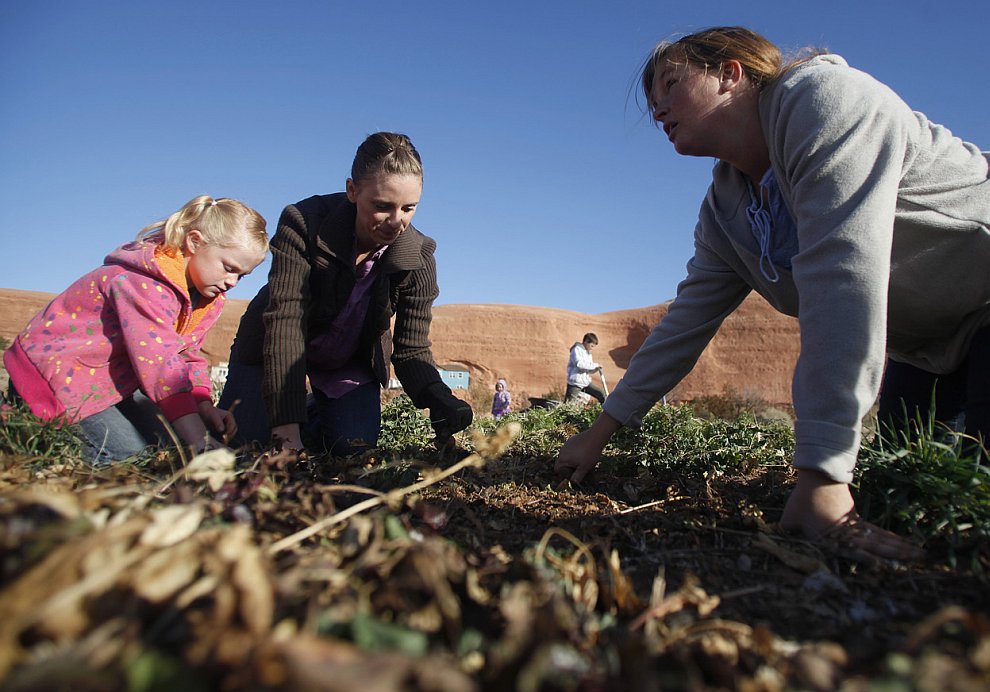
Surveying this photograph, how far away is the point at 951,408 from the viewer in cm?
283

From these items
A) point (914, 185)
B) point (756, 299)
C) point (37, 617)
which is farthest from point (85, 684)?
point (756, 299)

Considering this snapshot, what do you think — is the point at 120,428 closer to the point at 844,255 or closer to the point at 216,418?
the point at 216,418

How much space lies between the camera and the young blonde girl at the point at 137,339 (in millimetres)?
2928

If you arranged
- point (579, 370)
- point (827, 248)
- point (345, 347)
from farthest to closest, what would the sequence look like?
1. point (579, 370)
2. point (345, 347)
3. point (827, 248)

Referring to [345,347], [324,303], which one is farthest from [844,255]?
[345,347]

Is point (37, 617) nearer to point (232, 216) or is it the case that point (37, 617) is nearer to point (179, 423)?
point (179, 423)

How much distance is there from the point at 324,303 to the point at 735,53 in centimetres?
238

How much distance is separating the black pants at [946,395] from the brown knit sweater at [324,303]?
2383 millimetres

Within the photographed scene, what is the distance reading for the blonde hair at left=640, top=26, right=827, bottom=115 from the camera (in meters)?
2.30

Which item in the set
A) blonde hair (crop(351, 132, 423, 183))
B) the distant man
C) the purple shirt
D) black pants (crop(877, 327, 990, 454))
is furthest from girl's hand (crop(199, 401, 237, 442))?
the distant man

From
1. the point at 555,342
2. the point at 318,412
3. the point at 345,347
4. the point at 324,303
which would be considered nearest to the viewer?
the point at 324,303

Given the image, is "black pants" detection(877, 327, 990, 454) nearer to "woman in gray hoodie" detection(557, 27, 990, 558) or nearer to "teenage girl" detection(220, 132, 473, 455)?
"woman in gray hoodie" detection(557, 27, 990, 558)

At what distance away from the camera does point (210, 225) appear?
3451 mm

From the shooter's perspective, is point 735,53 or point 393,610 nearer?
point 393,610
